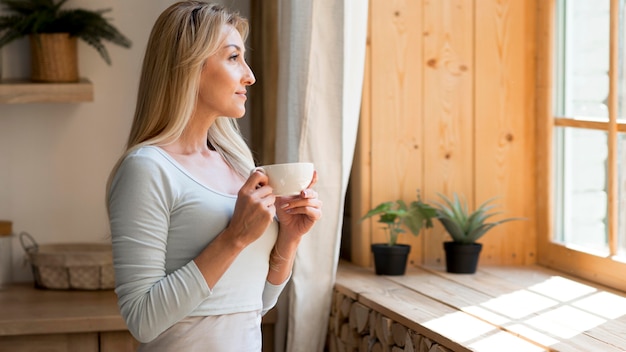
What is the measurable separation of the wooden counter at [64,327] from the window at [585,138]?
1.39 metres

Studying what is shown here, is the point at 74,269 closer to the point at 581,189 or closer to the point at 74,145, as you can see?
the point at 74,145

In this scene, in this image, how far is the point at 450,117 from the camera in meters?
2.94

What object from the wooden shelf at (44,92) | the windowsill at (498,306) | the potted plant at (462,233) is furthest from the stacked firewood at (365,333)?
the wooden shelf at (44,92)

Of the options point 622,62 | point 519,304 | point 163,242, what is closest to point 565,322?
point 519,304

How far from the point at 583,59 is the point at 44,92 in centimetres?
176

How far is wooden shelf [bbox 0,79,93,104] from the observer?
3.03 m

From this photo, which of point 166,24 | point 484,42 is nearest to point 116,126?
point 484,42

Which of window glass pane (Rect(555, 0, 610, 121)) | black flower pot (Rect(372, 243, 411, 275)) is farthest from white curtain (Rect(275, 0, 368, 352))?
window glass pane (Rect(555, 0, 610, 121))

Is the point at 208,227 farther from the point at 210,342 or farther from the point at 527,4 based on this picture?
the point at 527,4

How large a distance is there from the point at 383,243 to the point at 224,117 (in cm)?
115

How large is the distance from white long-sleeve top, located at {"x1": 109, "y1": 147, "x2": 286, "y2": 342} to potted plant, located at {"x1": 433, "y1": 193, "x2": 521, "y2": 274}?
4.02 ft

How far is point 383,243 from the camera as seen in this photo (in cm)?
292

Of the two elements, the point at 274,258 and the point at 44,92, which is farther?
the point at 44,92

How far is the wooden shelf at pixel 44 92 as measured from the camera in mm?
3031
